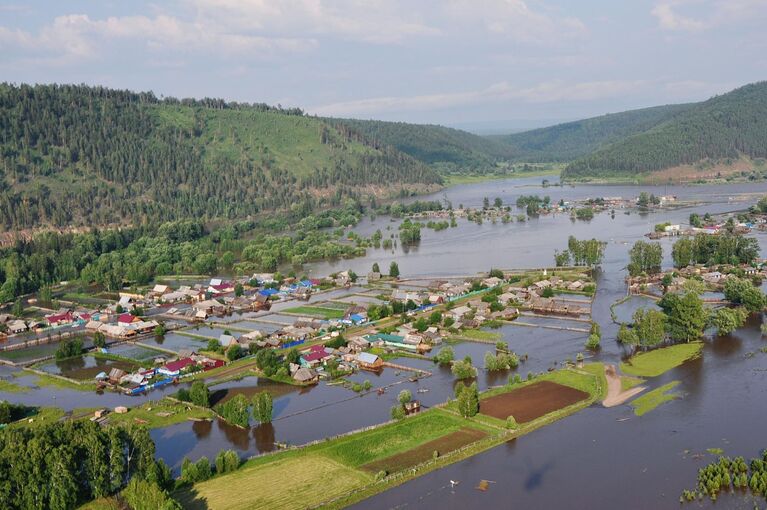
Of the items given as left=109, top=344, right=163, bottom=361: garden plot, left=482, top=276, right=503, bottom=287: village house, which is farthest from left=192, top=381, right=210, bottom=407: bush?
left=482, top=276, right=503, bottom=287: village house

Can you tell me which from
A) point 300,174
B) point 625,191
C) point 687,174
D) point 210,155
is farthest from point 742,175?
point 210,155

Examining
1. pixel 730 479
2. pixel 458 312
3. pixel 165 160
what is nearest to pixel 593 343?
pixel 458 312

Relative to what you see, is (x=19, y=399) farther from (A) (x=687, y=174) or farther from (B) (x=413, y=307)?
(A) (x=687, y=174)

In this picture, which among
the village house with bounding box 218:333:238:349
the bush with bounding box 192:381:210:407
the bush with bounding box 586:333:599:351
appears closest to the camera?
the bush with bounding box 192:381:210:407

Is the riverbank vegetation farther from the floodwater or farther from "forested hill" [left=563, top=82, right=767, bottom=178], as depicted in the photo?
"forested hill" [left=563, top=82, right=767, bottom=178]

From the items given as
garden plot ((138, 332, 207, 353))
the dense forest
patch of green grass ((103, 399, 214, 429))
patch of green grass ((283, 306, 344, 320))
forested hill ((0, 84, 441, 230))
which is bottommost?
patch of green grass ((103, 399, 214, 429))

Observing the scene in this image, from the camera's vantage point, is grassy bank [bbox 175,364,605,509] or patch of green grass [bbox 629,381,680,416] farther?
patch of green grass [bbox 629,381,680,416]

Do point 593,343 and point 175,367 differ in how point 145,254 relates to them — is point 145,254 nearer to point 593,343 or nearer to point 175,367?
point 175,367
